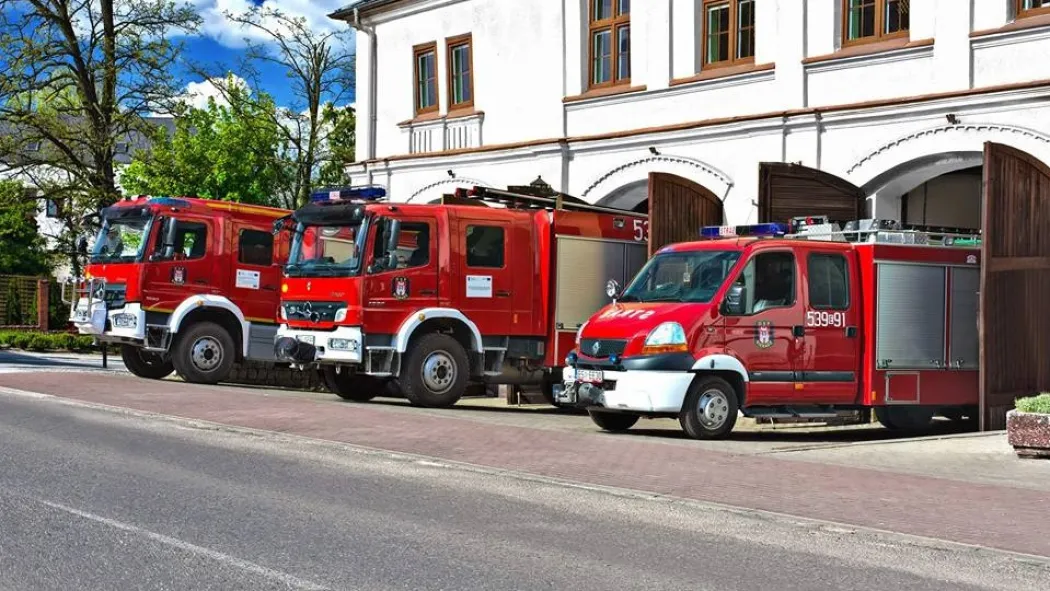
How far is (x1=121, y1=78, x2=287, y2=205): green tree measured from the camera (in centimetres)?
4981

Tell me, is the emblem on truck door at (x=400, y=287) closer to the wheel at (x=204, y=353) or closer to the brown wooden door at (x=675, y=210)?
the brown wooden door at (x=675, y=210)

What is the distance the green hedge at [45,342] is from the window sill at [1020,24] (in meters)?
27.2

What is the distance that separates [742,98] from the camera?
70.9 feet

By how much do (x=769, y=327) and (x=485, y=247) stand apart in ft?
16.9

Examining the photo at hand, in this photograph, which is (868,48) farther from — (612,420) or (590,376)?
(590,376)

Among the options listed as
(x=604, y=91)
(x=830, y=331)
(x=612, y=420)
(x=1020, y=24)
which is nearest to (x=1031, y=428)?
(x=830, y=331)

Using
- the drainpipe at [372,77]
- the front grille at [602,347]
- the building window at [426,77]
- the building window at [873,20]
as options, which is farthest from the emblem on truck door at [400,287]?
the drainpipe at [372,77]

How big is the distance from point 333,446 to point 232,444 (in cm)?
99

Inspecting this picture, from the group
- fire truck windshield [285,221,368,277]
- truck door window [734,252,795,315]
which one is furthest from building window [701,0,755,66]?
fire truck windshield [285,221,368,277]

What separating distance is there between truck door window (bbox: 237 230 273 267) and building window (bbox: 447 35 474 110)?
5.80m

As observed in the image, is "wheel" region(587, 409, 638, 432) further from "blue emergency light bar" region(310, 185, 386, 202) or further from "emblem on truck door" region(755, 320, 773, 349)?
"blue emergency light bar" region(310, 185, 386, 202)

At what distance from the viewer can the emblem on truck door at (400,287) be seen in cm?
1867

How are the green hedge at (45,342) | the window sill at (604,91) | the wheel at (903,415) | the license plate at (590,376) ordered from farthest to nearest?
1. the green hedge at (45,342)
2. the window sill at (604,91)
3. the wheel at (903,415)
4. the license plate at (590,376)

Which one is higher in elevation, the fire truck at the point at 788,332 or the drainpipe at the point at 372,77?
the drainpipe at the point at 372,77
